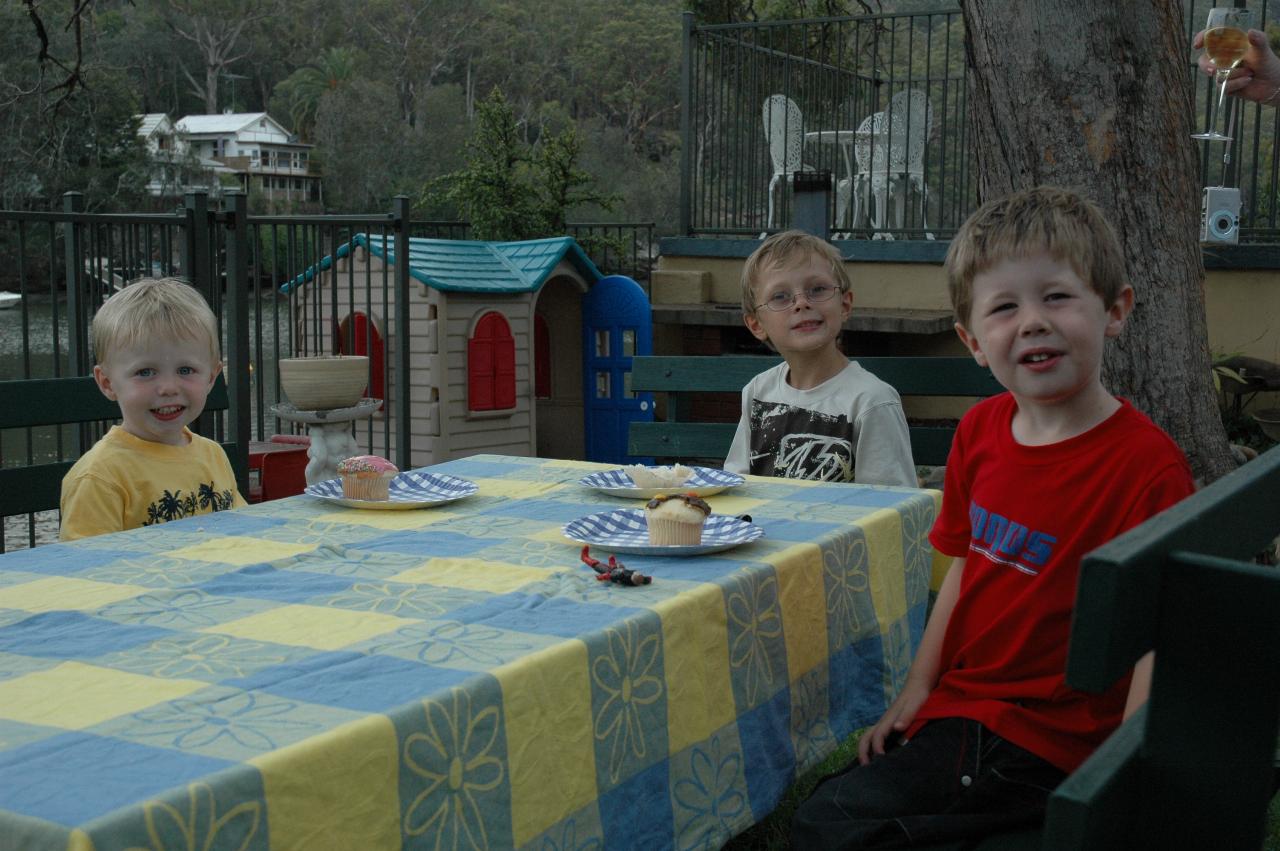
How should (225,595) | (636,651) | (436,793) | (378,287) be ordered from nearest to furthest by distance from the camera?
(436,793) < (636,651) < (225,595) < (378,287)

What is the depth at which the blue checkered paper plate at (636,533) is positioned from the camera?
205 cm

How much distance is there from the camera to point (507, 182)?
13.6 m

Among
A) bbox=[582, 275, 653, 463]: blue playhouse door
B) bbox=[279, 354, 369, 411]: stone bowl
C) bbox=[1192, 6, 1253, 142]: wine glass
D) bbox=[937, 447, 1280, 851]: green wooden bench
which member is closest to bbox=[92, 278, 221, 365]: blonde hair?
bbox=[937, 447, 1280, 851]: green wooden bench

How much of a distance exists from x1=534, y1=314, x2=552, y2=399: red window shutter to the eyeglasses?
25.7ft

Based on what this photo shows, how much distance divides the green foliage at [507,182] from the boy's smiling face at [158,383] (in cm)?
1069

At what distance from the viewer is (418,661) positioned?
1.46 m

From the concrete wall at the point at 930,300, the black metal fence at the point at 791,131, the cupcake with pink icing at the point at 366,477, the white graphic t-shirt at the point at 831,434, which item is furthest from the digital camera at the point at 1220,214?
the cupcake with pink icing at the point at 366,477

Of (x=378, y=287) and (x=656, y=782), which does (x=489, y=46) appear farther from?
(x=656, y=782)

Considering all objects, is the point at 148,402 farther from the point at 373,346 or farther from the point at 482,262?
the point at 373,346

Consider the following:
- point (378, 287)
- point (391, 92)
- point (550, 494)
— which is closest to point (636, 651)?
point (550, 494)

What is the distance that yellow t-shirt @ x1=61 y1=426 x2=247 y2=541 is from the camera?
260 cm

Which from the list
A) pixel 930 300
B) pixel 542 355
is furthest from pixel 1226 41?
pixel 542 355

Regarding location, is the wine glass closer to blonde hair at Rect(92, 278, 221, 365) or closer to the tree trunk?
the tree trunk

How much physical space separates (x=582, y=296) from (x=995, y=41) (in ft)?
22.7
